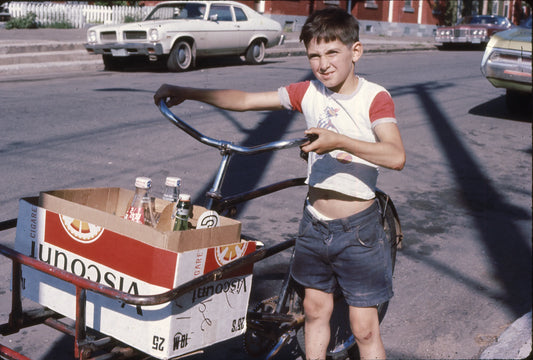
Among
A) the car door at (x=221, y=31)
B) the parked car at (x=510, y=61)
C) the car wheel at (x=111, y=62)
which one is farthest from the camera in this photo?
the car door at (x=221, y=31)

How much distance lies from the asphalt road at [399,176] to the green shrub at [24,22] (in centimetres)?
1019

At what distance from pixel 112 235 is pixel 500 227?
13.3 feet

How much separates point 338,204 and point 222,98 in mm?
640

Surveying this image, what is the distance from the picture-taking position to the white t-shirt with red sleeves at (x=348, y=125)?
2.56 m

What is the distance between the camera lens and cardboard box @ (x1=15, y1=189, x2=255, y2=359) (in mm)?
2088

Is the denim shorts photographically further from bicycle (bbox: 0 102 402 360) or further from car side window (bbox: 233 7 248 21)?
car side window (bbox: 233 7 248 21)

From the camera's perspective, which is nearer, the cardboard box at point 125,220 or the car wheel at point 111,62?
the cardboard box at point 125,220

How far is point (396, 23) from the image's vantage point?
127 feet

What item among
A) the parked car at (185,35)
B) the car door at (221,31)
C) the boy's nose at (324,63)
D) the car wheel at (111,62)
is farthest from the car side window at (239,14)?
the boy's nose at (324,63)

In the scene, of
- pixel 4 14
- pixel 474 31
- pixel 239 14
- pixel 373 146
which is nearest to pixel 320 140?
pixel 373 146

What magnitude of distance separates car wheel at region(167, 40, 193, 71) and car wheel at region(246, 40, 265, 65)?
7.69ft

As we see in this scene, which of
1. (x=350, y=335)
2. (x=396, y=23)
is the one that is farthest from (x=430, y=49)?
(x=350, y=335)

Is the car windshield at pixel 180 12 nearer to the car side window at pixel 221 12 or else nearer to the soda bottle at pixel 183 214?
the car side window at pixel 221 12

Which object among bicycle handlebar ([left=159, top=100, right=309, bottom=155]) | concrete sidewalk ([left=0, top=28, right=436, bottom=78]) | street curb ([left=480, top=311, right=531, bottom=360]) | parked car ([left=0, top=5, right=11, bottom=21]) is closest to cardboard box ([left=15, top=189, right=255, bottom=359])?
bicycle handlebar ([left=159, top=100, right=309, bottom=155])
